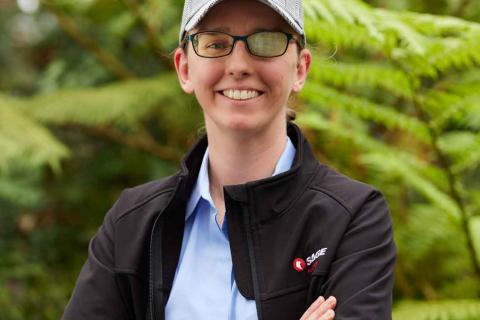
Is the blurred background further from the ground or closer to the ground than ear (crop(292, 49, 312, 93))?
closer to the ground

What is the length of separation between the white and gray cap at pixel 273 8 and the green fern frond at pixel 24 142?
1791 millimetres

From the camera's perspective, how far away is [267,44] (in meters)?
1.42

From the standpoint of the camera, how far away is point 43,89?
4.43m

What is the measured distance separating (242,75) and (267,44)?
0.24 feet

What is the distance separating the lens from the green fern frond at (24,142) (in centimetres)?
315

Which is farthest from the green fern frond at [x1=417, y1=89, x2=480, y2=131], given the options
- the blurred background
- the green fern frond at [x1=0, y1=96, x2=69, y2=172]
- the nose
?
the green fern frond at [x1=0, y1=96, x2=69, y2=172]

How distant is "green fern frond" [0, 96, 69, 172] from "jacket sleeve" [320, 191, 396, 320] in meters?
1.99

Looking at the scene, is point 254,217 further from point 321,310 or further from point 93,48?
point 93,48

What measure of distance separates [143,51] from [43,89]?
2.03 ft

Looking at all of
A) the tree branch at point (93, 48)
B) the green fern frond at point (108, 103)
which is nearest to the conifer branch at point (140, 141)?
the green fern frond at point (108, 103)

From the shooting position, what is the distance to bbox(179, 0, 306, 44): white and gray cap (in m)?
1.41

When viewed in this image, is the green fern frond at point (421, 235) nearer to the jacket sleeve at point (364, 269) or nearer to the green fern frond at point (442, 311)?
the green fern frond at point (442, 311)

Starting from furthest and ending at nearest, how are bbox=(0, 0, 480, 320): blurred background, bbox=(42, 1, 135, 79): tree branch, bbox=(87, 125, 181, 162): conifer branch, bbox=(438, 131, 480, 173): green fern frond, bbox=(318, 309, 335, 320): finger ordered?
bbox=(42, 1, 135, 79): tree branch
bbox=(87, 125, 181, 162): conifer branch
bbox=(438, 131, 480, 173): green fern frond
bbox=(0, 0, 480, 320): blurred background
bbox=(318, 309, 335, 320): finger

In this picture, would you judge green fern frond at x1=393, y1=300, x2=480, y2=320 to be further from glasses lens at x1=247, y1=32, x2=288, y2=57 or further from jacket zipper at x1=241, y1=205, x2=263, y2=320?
glasses lens at x1=247, y1=32, x2=288, y2=57
